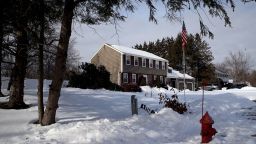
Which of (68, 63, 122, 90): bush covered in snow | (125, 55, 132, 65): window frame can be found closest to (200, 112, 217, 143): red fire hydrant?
(68, 63, 122, 90): bush covered in snow

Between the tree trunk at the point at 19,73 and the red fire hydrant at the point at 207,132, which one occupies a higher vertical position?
the tree trunk at the point at 19,73

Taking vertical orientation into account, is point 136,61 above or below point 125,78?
above

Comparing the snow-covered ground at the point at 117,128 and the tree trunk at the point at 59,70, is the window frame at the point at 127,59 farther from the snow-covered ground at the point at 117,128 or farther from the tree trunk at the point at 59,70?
the tree trunk at the point at 59,70

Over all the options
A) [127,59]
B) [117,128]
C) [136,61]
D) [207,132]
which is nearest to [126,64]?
[127,59]

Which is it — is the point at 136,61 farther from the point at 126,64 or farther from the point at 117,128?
the point at 117,128

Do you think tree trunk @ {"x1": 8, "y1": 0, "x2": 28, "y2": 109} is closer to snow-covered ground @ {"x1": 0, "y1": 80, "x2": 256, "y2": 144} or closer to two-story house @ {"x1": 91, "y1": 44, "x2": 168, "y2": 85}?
snow-covered ground @ {"x1": 0, "y1": 80, "x2": 256, "y2": 144}

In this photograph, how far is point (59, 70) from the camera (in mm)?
12656

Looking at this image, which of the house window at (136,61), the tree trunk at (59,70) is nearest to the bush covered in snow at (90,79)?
the house window at (136,61)

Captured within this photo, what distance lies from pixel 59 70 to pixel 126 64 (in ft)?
147

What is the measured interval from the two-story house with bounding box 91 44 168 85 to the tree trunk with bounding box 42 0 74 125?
4244cm

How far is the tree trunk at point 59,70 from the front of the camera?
41.0 feet

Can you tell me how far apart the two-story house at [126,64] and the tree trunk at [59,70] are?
42443mm

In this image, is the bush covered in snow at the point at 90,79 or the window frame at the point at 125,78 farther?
the window frame at the point at 125,78

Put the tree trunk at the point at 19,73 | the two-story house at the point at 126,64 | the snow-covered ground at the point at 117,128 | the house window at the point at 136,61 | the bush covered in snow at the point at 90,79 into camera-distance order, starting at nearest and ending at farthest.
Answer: the snow-covered ground at the point at 117,128 → the tree trunk at the point at 19,73 → the bush covered in snow at the point at 90,79 → the two-story house at the point at 126,64 → the house window at the point at 136,61
